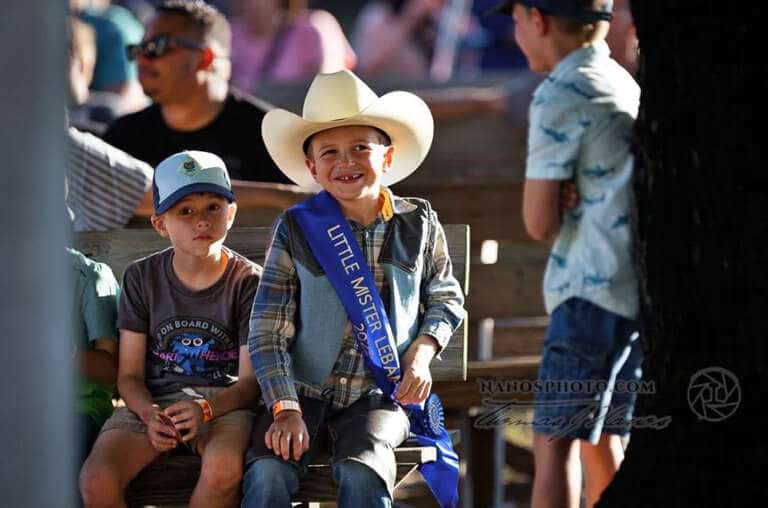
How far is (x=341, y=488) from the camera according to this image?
433 cm

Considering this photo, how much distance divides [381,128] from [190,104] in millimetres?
2333

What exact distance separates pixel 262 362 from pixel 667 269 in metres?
1.13

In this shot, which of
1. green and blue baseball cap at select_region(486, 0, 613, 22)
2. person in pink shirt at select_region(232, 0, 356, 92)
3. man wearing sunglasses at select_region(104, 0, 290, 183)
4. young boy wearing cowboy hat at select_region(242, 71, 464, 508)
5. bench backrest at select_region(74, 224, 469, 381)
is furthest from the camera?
person in pink shirt at select_region(232, 0, 356, 92)

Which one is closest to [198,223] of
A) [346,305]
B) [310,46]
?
[346,305]

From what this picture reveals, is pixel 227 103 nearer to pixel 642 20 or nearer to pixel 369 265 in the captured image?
pixel 369 265

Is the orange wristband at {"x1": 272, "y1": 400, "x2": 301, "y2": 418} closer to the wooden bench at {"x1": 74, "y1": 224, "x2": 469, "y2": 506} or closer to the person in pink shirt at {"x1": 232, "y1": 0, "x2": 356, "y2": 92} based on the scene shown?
the wooden bench at {"x1": 74, "y1": 224, "x2": 469, "y2": 506}

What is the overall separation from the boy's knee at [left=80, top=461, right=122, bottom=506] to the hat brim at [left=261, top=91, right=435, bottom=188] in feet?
3.58

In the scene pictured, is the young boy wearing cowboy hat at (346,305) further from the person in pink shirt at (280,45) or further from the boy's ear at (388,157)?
the person in pink shirt at (280,45)

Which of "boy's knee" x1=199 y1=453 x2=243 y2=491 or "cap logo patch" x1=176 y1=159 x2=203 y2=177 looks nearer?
"boy's knee" x1=199 y1=453 x2=243 y2=491

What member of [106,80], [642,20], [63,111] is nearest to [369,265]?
[642,20]

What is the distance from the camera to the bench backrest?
513 cm

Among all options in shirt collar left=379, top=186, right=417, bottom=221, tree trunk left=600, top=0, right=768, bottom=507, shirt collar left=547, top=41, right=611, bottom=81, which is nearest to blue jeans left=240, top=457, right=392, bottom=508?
tree trunk left=600, top=0, right=768, bottom=507

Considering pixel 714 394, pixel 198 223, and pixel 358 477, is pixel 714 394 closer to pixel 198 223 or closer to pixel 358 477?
pixel 358 477

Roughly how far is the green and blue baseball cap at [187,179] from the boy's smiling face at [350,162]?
29 centimetres
